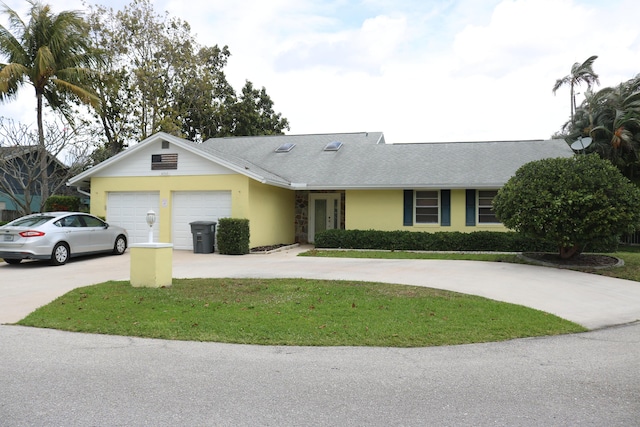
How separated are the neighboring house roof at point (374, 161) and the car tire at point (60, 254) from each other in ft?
16.8

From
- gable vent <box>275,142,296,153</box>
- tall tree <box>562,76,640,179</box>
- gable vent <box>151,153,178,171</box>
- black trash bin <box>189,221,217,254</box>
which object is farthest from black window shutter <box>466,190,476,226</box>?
gable vent <box>151,153,178,171</box>

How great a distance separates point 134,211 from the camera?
18641 millimetres

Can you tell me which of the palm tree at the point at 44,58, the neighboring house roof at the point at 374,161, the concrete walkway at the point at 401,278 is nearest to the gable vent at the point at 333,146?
the neighboring house roof at the point at 374,161

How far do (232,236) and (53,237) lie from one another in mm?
5292

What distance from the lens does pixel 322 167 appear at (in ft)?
70.2

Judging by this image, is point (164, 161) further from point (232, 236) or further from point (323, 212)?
point (323, 212)

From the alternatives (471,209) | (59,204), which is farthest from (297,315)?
(59,204)

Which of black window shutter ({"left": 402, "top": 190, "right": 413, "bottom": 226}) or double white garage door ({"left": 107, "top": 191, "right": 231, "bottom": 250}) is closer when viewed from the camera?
double white garage door ({"left": 107, "top": 191, "right": 231, "bottom": 250})

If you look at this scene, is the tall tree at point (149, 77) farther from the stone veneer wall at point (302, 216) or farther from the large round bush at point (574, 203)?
the large round bush at point (574, 203)

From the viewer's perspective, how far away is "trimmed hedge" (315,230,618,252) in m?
17.2

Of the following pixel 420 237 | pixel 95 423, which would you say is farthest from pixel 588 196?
pixel 95 423

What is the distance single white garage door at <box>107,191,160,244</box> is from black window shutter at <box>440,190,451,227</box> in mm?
10627

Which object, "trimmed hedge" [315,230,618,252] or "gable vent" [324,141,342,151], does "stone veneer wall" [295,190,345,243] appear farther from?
"trimmed hedge" [315,230,618,252]

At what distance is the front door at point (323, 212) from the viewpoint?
2158cm
